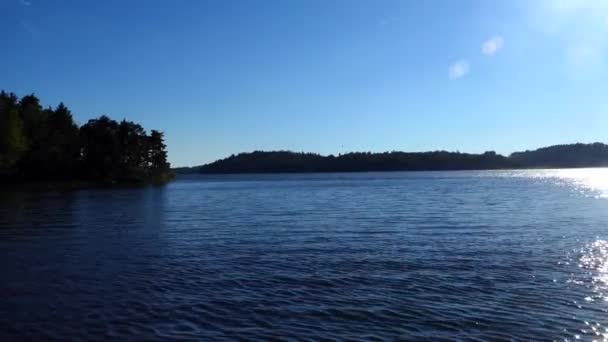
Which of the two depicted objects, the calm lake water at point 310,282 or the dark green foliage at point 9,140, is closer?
the calm lake water at point 310,282

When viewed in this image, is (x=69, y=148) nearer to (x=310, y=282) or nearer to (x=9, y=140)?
(x=9, y=140)

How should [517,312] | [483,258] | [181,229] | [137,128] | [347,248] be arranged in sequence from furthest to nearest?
1. [137,128]
2. [181,229]
3. [347,248]
4. [483,258]
5. [517,312]

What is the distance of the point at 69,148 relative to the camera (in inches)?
4724

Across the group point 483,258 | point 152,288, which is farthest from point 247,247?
point 483,258

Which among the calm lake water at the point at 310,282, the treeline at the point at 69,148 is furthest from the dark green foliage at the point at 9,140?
the calm lake water at the point at 310,282

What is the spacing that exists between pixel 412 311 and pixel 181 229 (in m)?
23.7

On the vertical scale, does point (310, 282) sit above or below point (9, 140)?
below

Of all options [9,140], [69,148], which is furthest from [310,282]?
[69,148]

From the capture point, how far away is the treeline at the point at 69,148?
91.6 meters

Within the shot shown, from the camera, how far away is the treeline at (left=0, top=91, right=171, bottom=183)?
91.6 metres

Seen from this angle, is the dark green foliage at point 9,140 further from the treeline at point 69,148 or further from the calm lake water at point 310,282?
the calm lake water at point 310,282

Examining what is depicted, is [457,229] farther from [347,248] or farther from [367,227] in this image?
[347,248]

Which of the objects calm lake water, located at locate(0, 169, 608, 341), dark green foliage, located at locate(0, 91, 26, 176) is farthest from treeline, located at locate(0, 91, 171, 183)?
calm lake water, located at locate(0, 169, 608, 341)

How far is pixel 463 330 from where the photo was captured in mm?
13055
